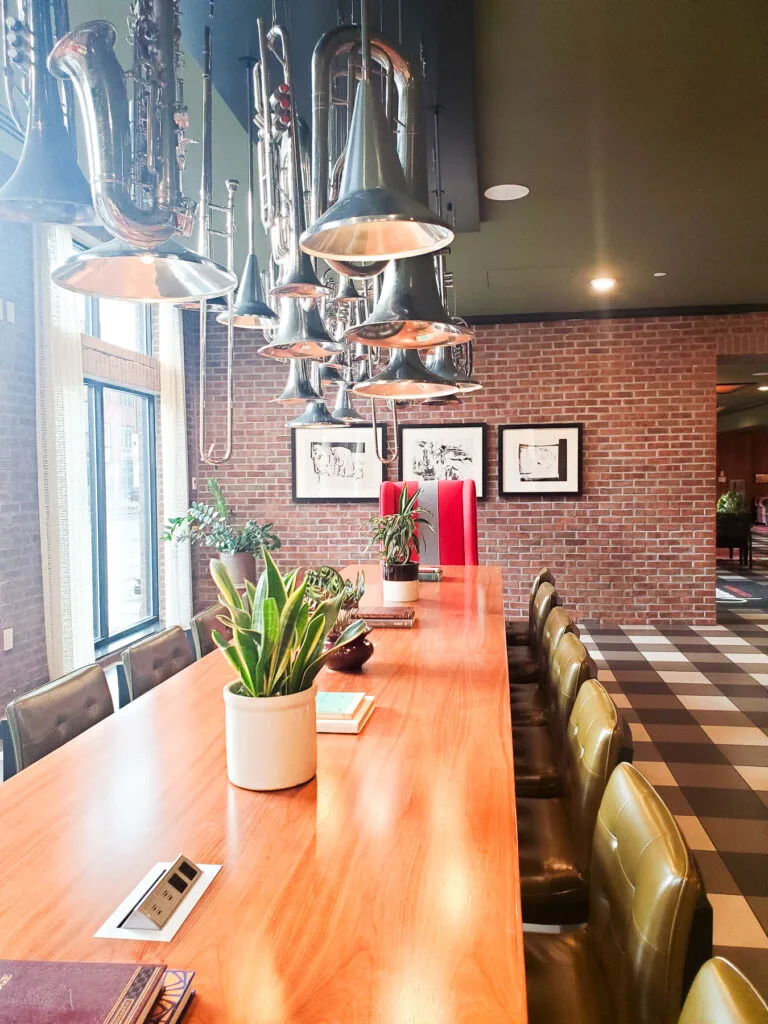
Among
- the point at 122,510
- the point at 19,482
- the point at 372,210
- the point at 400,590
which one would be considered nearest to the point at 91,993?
the point at 372,210

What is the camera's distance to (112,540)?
552cm

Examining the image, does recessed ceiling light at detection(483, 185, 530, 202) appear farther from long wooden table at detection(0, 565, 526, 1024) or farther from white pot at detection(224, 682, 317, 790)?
white pot at detection(224, 682, 317, 790)

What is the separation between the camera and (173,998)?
785 millimetres

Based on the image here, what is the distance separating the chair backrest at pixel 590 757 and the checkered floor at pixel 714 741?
792 mm

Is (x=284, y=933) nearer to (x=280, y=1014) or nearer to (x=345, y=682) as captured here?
(x=280, y=1014)

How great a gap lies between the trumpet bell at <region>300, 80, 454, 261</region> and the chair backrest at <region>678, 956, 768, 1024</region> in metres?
1.03

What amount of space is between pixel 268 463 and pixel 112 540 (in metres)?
1.66

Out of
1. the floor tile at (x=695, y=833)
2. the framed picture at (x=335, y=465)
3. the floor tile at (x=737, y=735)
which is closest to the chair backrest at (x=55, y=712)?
the floor tile at (x=695, y=833)

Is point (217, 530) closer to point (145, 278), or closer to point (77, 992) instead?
point (145, 278)

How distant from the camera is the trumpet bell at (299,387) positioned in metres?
2.52

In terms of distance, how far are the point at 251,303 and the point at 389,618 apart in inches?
53.7

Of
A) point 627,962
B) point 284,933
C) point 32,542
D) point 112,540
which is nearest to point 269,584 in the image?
point 284,933

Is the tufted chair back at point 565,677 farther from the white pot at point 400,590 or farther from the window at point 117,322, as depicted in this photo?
the window at point 117,322

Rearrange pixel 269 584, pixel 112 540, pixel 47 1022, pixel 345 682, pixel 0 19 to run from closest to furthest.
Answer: pixel 47 1022 < pixel 0 19 < pixel 269 584 < pixel 345 682 < pixel 112 540
